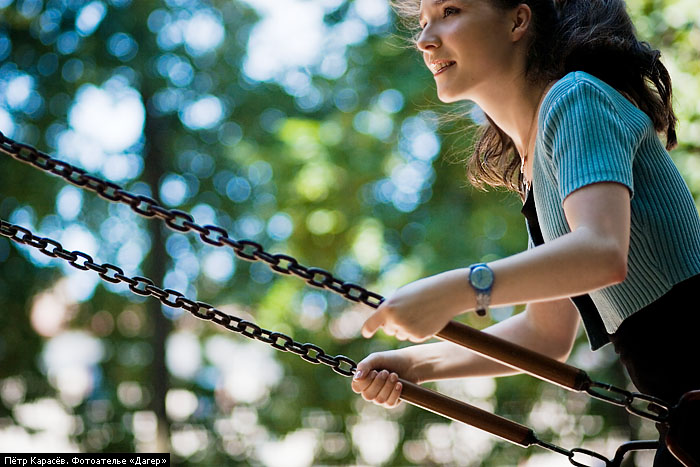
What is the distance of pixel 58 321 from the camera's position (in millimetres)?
5812

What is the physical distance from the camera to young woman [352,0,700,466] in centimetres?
97

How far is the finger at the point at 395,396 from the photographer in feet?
4.31

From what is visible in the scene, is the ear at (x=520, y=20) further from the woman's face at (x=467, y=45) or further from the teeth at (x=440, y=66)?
the teeth at (x=440, y=66)

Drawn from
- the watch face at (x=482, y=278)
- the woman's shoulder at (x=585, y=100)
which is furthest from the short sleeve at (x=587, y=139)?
the watch face at (x=482, y=278)

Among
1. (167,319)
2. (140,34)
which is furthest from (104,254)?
(140,34)

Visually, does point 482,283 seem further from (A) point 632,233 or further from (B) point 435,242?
(B) point 435,242

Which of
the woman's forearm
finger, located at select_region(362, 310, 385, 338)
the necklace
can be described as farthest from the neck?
finger, located at select_region(362, 310, 385, 338)

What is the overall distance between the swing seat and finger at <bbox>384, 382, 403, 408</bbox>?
41cm

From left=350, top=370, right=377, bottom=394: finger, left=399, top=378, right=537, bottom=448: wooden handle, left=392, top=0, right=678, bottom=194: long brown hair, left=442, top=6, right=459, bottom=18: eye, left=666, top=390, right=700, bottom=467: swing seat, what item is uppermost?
left=442, top=6, right=459, bottom=18: eye

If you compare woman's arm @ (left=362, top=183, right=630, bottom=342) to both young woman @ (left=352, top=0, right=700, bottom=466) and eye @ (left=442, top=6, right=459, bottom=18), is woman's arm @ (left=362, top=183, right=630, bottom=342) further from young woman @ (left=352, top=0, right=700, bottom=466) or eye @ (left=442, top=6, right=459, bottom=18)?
eye @ (left=442, top=6, right=459, bottom=18)

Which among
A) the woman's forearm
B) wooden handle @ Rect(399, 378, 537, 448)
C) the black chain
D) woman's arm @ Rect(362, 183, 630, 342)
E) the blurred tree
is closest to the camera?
woman's arm @ Rect(362, 183, 630, 342)

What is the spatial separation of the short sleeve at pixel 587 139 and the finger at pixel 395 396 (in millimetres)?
428

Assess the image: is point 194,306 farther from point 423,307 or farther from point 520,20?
point 520,20

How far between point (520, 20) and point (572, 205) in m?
0.48
